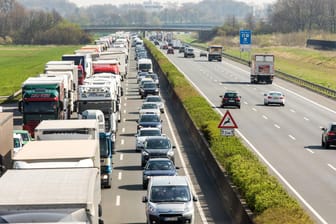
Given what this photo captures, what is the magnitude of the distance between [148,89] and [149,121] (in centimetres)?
2422

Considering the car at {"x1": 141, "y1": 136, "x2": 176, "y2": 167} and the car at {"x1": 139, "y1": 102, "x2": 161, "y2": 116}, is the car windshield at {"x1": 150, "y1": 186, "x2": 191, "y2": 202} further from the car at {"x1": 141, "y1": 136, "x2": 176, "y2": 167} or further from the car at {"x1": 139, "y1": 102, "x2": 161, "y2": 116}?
the car at {"x1": 139, "y1": 102, "x2": 161, "y2": 116}

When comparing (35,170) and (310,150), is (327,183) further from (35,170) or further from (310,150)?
(35,170)

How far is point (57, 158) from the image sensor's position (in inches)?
946

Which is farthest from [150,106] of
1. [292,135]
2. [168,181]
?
[168,181]

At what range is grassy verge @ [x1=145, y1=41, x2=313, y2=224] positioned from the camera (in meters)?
22.9

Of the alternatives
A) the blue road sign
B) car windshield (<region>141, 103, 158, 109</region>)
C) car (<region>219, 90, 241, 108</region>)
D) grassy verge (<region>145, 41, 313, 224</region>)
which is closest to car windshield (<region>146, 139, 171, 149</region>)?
grassy verge (<region>145, 41, 313, 224</region>)

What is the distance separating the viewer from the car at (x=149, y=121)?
49562 mm

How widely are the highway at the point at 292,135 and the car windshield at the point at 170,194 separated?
409 cm

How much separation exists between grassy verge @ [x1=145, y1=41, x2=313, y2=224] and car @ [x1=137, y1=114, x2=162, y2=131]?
213 cm

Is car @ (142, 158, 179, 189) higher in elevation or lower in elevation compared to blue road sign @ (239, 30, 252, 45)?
higher

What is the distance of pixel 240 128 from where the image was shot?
5269cm

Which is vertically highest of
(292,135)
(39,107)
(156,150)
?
(39,107)

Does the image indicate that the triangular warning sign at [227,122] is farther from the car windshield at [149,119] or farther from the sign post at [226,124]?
the car windshield at [149,119]

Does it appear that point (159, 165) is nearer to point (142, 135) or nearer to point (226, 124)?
point (226, 124)
